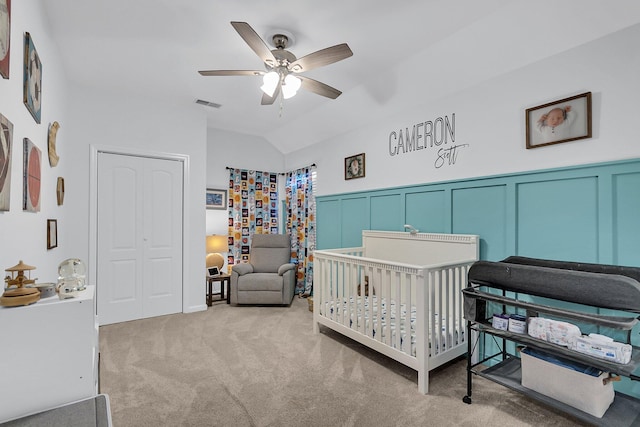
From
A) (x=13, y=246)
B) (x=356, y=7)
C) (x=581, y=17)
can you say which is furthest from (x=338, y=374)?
(x=581, y=17)

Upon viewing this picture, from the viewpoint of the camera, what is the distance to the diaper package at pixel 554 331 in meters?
1.72

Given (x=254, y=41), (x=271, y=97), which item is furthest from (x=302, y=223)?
(x=254, y=41)

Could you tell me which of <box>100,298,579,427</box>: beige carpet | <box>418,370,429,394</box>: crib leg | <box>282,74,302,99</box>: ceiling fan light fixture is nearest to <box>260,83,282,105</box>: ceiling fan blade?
<box>282,74,302,99</box>: ceiling fan light fixture

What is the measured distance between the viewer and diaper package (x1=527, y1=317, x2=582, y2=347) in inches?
67.8

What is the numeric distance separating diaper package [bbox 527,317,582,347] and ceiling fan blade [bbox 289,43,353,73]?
1.96m

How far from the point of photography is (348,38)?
2.43m

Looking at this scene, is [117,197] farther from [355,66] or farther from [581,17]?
[581,17]

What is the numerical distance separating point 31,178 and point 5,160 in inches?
17.7

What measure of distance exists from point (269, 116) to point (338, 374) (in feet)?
10.7

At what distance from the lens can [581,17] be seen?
196 centimetres

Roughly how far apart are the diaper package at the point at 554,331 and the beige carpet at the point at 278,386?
504 millimetres

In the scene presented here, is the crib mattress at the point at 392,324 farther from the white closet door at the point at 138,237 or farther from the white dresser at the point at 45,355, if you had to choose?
the white closet door at the point at 138,237

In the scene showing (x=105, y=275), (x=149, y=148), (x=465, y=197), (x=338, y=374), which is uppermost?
(x=149, y=148)

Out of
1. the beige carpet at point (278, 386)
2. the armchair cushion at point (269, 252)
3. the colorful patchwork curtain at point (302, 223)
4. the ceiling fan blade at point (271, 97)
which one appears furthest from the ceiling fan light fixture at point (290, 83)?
the armchair cushion at point (269, 252)
